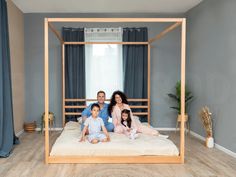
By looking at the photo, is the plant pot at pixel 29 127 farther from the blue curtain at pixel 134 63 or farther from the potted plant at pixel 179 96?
the potted plant at pixel 179 96

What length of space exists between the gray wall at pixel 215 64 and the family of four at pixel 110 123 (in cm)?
104

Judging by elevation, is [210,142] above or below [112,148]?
below

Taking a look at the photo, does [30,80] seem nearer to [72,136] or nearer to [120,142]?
[72,136]

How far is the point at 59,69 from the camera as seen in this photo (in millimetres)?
6008

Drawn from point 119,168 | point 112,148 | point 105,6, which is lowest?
point 119,168

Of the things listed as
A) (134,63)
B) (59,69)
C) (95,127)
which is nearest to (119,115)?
(95,127)

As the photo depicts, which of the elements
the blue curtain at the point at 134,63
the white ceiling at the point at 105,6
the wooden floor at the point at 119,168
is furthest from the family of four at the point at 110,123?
the white ceiling at the point at 105,6

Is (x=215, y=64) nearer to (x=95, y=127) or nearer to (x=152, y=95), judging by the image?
(x=152, y=95)

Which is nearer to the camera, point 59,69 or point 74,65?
point 74,65

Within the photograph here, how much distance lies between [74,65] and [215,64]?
2.77 m

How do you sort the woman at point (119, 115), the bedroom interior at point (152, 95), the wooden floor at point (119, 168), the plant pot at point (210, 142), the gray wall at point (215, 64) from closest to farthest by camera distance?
the wooden floor at point (119, 168) < the bedroom interior at point (152, 95) < the gray wall at point (215, 64) < the woman at point (119, 115) < the plant pot at point (210, 142)

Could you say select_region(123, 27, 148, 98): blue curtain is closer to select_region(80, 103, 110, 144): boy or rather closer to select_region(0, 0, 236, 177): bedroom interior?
select_region(0, 0, 236, 177): bedroom interior

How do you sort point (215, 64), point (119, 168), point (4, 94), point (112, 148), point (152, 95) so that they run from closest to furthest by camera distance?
1. point (119, 168)
2. point (112, 148)
3. point (4, 94)
4. point (215, 64)
5. point (152, 95)

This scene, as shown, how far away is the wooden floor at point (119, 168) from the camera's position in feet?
10.2
